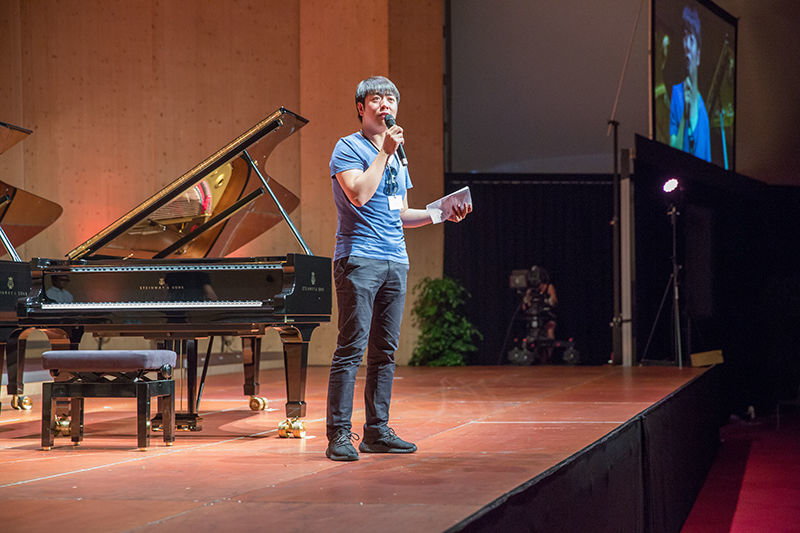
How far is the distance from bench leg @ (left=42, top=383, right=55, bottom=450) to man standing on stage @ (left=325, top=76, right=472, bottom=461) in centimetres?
128

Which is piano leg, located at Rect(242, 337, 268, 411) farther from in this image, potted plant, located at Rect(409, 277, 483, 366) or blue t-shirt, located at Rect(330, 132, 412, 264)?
potted plant, located at Rect(409, 277, 483, 366)

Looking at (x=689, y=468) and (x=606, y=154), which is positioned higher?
(x=606, y=154)

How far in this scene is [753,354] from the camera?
9.06m

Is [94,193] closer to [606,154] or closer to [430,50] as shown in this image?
[430,50]

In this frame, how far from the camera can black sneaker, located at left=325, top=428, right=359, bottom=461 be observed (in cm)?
305

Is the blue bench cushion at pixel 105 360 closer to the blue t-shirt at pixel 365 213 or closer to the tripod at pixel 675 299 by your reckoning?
the blue t-shirt at pixel 365 213

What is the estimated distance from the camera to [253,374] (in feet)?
17.4

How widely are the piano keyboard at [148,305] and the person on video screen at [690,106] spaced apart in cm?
570

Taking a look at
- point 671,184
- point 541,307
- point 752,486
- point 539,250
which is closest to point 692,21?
point 671,184

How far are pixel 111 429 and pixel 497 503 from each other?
9.13 ft

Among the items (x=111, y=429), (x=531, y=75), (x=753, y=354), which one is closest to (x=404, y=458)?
(x=111, y=429)

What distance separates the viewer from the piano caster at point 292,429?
3.90 metres

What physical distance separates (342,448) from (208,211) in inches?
77.6

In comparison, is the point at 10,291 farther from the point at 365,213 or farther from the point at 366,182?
the point at 366,182
